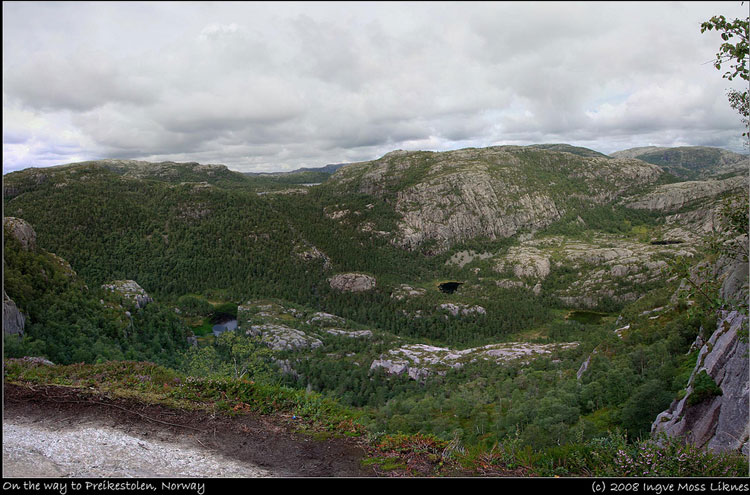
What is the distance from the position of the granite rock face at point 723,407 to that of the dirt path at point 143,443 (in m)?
10.9

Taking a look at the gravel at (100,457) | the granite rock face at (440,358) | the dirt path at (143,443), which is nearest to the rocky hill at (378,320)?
the granite rock face at (440,358)

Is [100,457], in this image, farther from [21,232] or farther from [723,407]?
[21,232]

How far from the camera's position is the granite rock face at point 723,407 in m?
10.7

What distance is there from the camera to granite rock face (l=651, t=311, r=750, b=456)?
1069 cm

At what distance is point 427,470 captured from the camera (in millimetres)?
6805

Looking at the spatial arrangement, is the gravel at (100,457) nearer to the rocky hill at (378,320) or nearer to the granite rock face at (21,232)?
the rocky hill at (378,320)

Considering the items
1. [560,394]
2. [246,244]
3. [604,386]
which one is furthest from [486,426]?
[246,244]

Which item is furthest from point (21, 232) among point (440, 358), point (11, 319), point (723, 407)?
point (440, 358)

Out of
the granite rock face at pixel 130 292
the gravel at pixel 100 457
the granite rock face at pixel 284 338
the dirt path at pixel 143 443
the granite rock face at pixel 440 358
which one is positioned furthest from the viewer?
the granite rock face at pixel 284 338

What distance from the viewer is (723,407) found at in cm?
1192

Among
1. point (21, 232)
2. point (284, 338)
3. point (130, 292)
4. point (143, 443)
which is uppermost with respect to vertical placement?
point (21, 232)

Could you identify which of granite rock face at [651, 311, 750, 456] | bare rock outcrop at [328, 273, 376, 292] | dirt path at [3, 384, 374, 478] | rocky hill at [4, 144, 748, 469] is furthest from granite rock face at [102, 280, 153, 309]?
bare rock outcrop at [328, 273, 376, 292]

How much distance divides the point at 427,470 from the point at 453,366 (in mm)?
89576

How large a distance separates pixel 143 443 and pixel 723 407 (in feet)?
58.8
